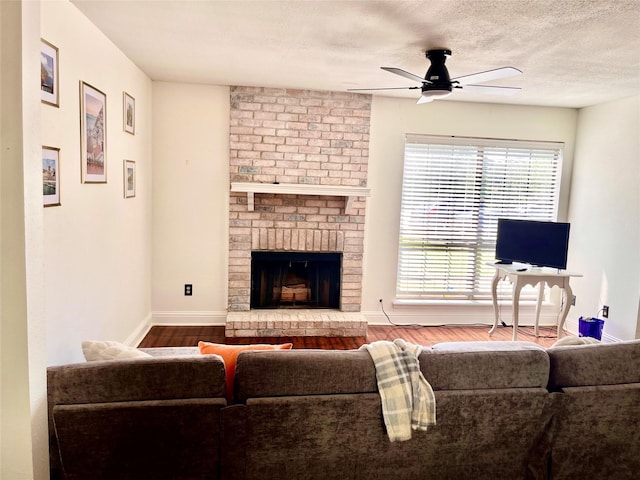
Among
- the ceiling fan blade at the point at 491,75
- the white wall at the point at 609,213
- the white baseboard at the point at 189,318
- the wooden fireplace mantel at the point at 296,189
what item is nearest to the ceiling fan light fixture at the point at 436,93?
the ceiling fan blade at the point at 491,75

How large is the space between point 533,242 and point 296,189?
7.61 ft

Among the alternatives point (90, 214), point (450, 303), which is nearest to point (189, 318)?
point (90, 214)

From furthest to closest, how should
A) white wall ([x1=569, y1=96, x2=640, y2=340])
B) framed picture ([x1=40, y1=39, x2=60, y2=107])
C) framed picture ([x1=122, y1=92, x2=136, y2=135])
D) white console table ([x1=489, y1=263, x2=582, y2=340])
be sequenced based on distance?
1. white console table ([x1=489, y1=263, x2=582, y2=340])
2. white wall ([x1=569, y1=96, x2=640, y2=340])
3. framed picture ([x1=122, y1=92, x2=136, y2=135])
4. framed picture ([x1=40, y1=39, x2=60, y2=107])

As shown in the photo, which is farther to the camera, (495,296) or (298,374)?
(495,296)

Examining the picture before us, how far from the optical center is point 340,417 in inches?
69.7

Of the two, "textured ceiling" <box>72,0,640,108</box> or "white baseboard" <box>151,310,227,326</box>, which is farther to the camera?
"white baseboard" <box>151,310,227,326</box>

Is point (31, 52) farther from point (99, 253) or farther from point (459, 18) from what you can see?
point (459, 18)

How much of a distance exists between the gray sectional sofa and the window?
9.55 feet

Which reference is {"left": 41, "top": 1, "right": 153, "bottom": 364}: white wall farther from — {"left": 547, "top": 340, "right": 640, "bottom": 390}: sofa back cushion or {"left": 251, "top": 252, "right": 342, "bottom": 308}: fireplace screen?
{"left": 547, "top": 340, "right": 640, "bottom": 390}: sofa back cushion

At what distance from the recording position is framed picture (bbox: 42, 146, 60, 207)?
84.1 inches

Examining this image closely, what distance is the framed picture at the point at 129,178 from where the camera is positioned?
3.53 meters

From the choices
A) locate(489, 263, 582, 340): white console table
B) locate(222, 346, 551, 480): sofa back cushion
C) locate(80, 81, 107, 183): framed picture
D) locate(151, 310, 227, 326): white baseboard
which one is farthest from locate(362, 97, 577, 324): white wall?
locate(222, 346, 551, 480): sofa back cushion

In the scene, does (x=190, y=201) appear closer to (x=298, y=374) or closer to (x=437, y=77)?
(x=437, y=77)

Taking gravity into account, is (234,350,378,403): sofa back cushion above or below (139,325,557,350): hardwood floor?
above
